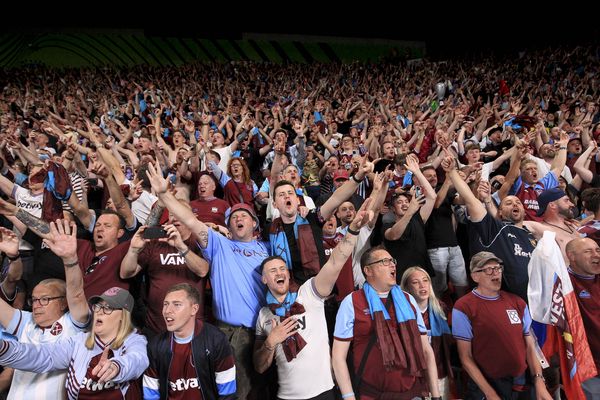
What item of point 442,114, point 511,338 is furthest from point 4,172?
point 442,114

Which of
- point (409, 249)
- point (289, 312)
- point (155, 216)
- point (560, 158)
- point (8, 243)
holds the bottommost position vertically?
point (289, 312)

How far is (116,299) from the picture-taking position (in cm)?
264

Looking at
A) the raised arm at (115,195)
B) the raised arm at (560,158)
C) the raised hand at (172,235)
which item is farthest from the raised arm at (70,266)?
the raised arm at (560,158)

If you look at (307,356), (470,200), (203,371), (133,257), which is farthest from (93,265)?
(470,200)

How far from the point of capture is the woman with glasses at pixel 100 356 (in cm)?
240

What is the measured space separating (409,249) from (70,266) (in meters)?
2.56

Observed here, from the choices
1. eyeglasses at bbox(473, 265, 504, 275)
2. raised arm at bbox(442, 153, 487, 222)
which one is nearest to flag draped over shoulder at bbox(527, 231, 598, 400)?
eyeglasses at bbox(473, 265, 504, 275)

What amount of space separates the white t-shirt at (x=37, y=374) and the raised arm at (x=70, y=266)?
87 millimetres

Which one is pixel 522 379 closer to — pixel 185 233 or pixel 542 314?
pixel 542 314

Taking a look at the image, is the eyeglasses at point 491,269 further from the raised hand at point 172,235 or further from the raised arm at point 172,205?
the raised hand at point 172,235

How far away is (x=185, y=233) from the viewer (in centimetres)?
334

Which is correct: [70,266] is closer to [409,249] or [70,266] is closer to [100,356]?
[100,356]

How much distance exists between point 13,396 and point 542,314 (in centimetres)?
312

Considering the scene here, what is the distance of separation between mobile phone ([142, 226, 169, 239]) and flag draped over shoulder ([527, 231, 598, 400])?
2325 mm
